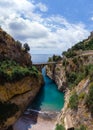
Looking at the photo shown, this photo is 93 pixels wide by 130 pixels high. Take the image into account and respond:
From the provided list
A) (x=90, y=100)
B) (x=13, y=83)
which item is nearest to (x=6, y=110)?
(x=13, y=83)

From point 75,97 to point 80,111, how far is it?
143 inches

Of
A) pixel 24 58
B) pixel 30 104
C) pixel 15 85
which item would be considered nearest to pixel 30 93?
pixel 30 104

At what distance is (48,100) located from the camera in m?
72.2

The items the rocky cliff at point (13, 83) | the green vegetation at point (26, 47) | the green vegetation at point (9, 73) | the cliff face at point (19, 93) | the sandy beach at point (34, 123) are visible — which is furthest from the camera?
the green vegetation at point (26, 47)

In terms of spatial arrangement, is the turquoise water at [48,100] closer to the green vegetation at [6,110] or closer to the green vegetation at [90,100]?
the green vegetation at [6,110]

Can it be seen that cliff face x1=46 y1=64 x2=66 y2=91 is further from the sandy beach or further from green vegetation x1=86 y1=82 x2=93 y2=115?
green vegetation x1=86 y1=82 x2=93 y2=115

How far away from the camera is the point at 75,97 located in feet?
132

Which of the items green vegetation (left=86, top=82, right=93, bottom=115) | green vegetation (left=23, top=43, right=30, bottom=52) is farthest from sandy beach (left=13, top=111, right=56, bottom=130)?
green vegetation (left=23, top=43, right=30, bottom=52)

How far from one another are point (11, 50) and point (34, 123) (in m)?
32.0

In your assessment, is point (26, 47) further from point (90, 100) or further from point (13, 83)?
point (90, 100)

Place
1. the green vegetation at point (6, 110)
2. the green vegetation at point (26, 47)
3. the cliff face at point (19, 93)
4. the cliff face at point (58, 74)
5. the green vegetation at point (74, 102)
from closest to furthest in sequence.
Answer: the green vegetation at point (74, 102), the green vegetation at point (6, 110), the cliff face at point (19, 93), the cliff face at point (58, 74), the green vegetation at point (26, 47)

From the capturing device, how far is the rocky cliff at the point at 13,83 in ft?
178

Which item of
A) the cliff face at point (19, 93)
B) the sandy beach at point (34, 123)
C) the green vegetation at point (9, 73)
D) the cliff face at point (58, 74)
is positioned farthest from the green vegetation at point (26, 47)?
the sandy beach at point (34, 123)

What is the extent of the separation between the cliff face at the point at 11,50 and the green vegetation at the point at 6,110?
881 inches
